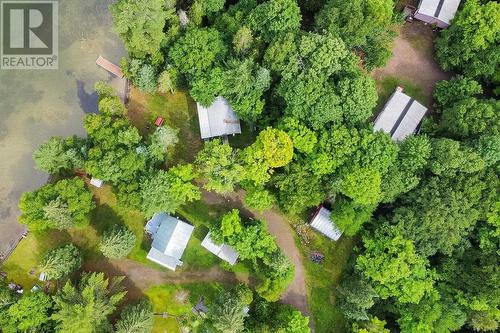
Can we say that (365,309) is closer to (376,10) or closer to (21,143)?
(376,10)

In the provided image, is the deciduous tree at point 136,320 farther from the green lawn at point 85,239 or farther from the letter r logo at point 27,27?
the letter r logo at point 27,27

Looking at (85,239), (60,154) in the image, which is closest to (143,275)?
(85,239)

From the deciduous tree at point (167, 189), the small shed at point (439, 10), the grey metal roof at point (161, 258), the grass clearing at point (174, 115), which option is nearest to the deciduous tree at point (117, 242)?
the grey metal roof at point (161, 258)

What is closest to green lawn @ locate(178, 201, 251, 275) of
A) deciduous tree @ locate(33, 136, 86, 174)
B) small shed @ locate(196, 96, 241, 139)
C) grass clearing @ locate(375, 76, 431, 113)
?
small shed @ locate(196, 96, 241, 139)

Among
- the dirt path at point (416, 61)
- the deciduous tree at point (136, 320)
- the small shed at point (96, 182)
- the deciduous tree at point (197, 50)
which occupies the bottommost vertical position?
the deciduous tree at point (136, 320)

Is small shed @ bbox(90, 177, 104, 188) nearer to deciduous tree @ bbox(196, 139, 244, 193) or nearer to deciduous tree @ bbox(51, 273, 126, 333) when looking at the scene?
deciduous tree @ bbox(51, 273, 126, 333)

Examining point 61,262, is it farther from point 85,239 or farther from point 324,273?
point 324,273
